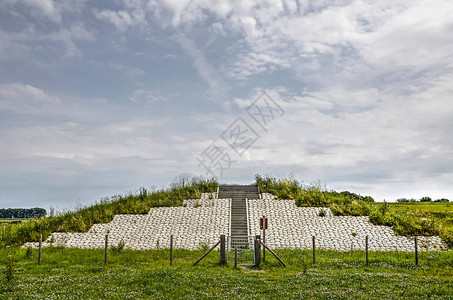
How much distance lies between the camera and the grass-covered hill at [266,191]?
28.0m

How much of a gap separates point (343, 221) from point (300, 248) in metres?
6.70

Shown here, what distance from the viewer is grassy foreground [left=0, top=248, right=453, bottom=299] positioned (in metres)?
12.7

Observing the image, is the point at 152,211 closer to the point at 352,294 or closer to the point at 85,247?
the point at 85,247

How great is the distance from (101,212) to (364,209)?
72.2 feet

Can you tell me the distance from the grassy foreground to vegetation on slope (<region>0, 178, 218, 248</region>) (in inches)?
303

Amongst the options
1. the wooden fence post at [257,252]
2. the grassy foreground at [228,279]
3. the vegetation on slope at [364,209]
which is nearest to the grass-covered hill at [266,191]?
the vegetation on slope at [364,209]

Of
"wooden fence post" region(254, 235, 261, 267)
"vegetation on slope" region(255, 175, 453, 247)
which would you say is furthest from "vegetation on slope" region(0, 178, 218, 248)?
"wooden fence post" region(254, 235, 261, 267)

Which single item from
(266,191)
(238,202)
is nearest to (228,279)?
(238,202)

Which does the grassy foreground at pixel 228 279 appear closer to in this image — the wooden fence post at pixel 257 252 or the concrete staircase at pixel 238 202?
the wooden fence post at pixel 257 252

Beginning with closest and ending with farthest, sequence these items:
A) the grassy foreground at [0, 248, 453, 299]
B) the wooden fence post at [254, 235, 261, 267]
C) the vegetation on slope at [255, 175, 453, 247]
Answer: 1. the grassy foreground at [0, 248, 453, 299]
2. the wooden fence post at [254, 235, 261, 267]
3. the vegetation on slope at [255, 175, 453, 247]

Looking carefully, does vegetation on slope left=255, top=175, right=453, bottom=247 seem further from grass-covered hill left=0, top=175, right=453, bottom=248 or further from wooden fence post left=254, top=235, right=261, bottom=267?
wooden fence post left=254, top=235, right=261, bottom=267

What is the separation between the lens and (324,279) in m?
14.7

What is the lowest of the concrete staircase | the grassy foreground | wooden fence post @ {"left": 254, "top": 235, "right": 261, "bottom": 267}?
the grassy foreground

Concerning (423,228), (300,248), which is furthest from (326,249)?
(423,228)
